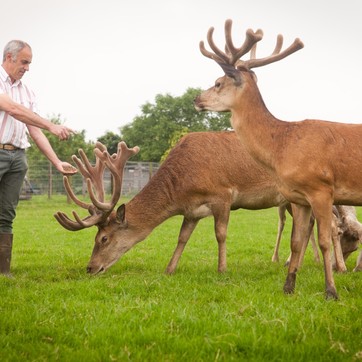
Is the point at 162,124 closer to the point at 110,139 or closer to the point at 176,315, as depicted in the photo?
the point at 110,139

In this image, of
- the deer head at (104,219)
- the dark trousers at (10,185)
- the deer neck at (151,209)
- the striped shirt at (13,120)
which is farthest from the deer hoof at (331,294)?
the striped shirt at (13,120)

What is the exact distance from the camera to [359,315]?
14.8ft

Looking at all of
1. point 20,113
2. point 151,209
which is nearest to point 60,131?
point 20,113

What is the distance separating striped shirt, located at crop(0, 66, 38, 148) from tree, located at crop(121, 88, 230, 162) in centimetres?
5315

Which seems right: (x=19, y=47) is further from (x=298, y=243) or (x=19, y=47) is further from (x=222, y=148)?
(x=298, y=243)

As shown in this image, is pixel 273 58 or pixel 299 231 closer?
pixel 299 231

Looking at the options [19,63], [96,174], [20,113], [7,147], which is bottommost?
[96,174]

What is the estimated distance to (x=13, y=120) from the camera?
21.8 feet

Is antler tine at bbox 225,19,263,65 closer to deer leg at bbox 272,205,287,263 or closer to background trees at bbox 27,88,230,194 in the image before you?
deer leg at bbox 272,205,287,263

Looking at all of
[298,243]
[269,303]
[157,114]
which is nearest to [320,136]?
[298,243]

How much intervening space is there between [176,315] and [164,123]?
2280 inches

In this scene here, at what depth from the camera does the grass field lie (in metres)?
3.65

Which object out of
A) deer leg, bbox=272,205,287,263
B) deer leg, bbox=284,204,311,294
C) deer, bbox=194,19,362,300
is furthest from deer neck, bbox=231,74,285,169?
deer leg, bbox=272,205,287,263

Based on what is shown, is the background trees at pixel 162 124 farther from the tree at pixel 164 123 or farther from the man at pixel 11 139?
the man at pixel 11 139
